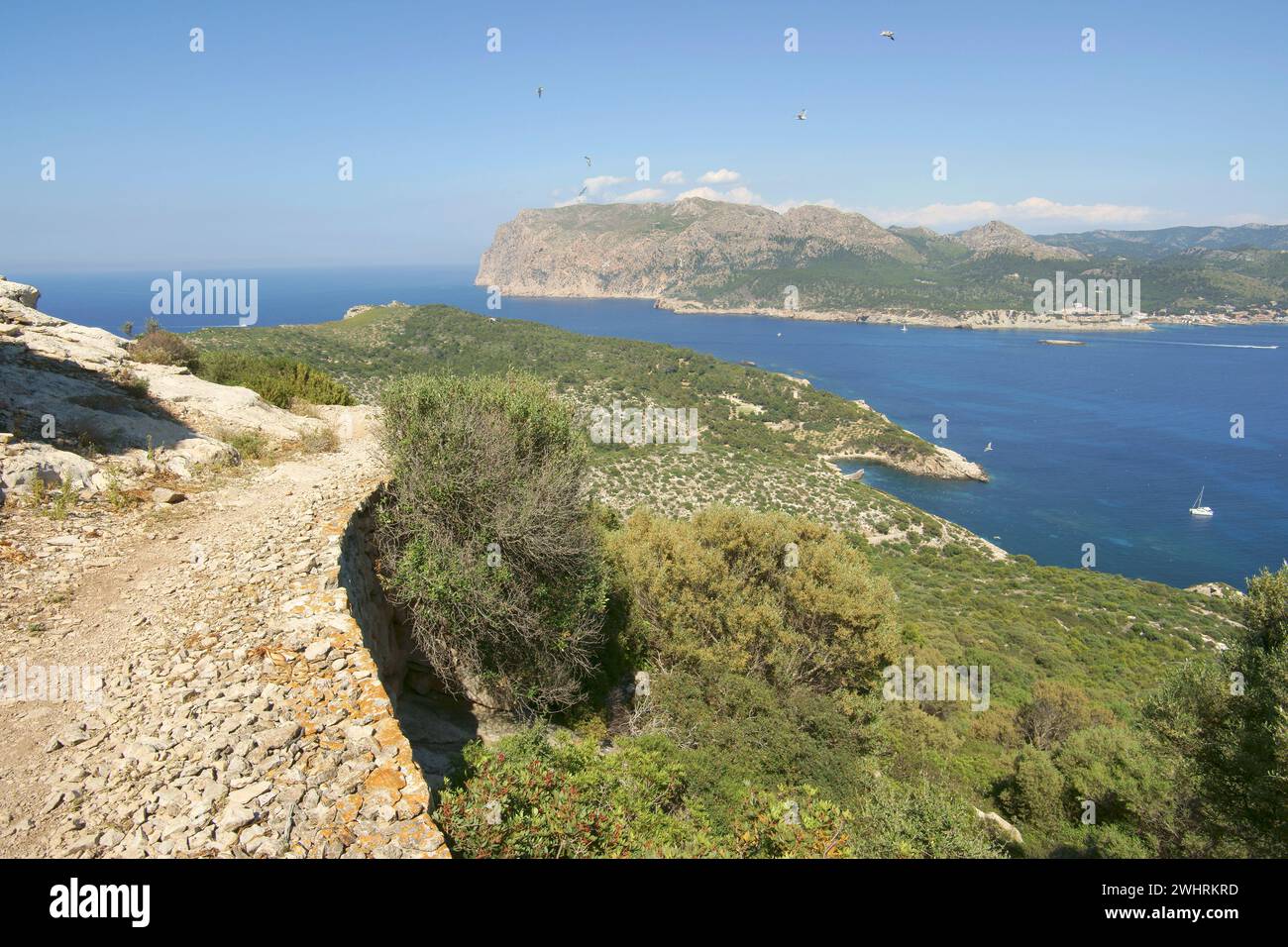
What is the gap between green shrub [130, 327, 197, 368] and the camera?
16.1 meters

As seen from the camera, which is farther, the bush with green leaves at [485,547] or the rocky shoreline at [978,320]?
the rocky shoreline at [978,320]

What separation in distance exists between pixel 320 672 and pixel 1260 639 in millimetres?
12341

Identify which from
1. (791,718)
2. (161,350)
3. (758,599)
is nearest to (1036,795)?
(791,718)

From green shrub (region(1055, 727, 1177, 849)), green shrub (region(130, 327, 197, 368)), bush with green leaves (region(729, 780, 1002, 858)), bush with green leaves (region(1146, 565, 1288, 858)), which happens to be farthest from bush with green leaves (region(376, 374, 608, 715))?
green shrub (region(130, 327, 197, 368))

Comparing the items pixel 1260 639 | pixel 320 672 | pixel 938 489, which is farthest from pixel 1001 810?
pixel 938 489

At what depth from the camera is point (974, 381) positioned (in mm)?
105250

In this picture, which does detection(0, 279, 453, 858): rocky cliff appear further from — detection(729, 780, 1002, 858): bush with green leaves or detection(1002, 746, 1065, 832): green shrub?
detection(1002, 746, 1065, 832): green shrub

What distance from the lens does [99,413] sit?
10586 mm

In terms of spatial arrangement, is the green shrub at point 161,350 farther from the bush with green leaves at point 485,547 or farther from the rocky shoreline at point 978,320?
the rocky shoreline at point 978,320

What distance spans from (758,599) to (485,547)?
8399mm

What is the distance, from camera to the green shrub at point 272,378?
1692 cm

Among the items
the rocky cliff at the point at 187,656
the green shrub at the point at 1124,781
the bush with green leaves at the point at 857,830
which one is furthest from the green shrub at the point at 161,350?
the green shrub at the point at 1124,781

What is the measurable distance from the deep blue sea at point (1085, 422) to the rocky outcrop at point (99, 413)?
53.5m
